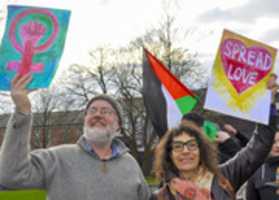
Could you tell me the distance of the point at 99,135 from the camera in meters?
3.85

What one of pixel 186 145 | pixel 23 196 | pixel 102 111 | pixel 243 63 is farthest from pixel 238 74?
pixel 23 196

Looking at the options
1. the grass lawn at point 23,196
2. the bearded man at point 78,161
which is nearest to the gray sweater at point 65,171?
the bearded man at point 78,161

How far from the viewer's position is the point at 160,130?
634cm

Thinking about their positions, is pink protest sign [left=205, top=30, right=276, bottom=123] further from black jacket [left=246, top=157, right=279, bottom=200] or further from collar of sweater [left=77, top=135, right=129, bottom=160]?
collar of sweater [left=77, top=135, right=129, bottom=160]

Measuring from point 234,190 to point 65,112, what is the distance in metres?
38.0

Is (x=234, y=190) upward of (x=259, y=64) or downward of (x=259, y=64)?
downward

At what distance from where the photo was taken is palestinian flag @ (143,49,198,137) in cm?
639

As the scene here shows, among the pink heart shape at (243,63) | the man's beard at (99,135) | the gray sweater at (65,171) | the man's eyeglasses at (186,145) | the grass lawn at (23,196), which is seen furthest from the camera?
the grass lawn at (23,196)

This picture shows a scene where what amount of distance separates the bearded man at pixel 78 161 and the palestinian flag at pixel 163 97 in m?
2.26

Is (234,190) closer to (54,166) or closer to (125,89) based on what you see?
(54,166)

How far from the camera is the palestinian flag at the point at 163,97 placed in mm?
6391

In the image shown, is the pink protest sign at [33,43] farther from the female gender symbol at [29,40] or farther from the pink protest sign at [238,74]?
the pink protest sign at [238,74]

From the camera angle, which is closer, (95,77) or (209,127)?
(209,127)

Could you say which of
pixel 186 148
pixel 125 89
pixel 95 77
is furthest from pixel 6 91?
pixel 95 77
